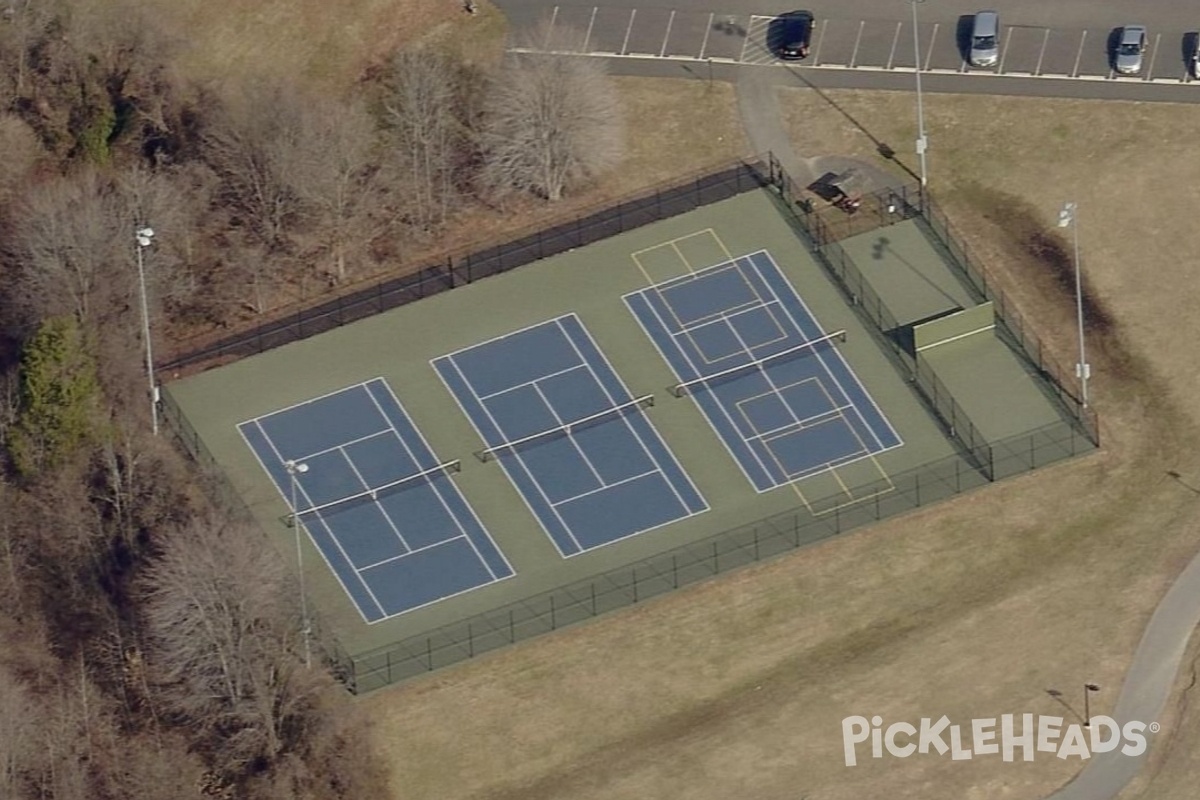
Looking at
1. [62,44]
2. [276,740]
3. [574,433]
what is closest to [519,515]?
[574,433]

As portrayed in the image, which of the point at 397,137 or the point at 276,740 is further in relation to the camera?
the point at 397,137

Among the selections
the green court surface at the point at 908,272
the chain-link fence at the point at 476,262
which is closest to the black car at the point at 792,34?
the chain-link fence at the point at 476,262

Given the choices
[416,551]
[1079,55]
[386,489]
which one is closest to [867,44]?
[1079,55]

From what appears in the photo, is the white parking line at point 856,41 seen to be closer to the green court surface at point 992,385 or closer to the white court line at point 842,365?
the white court line at point 842,365

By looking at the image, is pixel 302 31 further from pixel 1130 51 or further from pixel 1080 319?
pixel 1080 319

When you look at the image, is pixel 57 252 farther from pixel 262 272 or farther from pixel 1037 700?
pixel 1037 700
